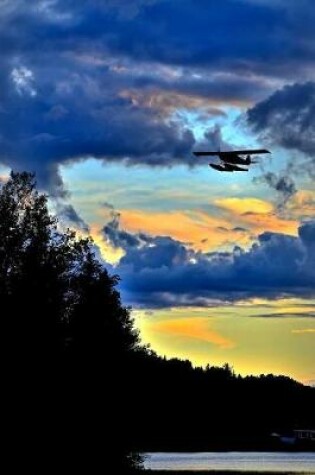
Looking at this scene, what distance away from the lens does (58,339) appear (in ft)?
210

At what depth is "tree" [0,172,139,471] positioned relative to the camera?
202 feet

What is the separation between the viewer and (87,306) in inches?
2980

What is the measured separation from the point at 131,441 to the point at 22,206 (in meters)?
20.2

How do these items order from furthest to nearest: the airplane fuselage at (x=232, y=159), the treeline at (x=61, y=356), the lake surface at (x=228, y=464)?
the lake surface at (x=228, y=464) → the airplane fuselage at (x=232, y=159) → the treeline at (x=61, y=356)

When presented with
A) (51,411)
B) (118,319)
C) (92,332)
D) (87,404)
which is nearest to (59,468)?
(51,411)

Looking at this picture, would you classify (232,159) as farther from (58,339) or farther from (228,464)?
(228,464)

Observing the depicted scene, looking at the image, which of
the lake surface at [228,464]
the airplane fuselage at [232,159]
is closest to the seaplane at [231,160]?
the airplane fuselage at [232,159]

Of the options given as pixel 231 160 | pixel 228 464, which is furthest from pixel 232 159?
pixel 228 464

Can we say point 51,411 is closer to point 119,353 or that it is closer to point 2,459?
point 2,459

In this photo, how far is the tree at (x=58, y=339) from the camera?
61656 millimetres

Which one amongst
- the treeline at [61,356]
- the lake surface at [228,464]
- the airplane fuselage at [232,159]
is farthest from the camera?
the lake surface at [228,464]

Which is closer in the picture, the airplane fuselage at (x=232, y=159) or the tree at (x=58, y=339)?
the tree at (x=58, y=339)

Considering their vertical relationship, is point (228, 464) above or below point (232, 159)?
below

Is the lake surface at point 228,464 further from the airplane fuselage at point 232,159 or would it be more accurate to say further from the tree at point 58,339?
the airplane fuselage at point 232,159
